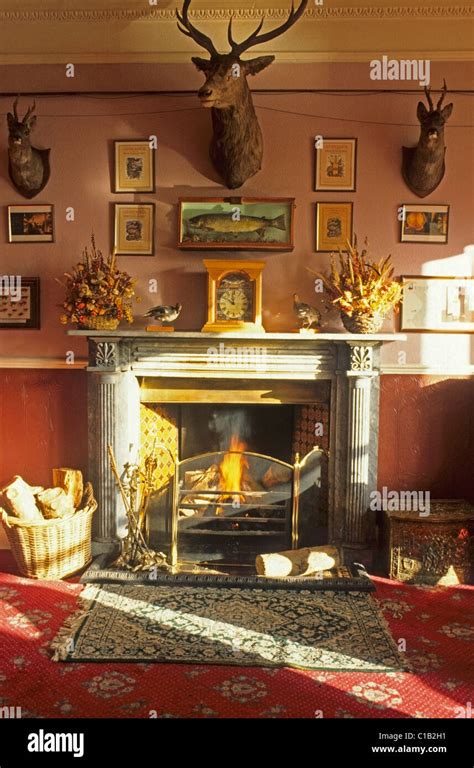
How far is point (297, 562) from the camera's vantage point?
14.7 feet

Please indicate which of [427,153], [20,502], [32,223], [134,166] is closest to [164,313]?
[134,166]

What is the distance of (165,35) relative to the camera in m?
4.69

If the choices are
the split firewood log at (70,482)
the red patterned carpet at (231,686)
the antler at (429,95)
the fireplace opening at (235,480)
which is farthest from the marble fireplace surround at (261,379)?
the antler at (429,95)

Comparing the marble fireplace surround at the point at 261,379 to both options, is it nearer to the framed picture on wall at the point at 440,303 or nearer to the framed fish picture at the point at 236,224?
the framed picture on wall at the point at 440,303

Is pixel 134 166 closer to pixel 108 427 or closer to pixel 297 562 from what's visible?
pixel 108 427

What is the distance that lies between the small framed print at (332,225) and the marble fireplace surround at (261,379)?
77 centimetres

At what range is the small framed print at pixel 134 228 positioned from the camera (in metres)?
4.80

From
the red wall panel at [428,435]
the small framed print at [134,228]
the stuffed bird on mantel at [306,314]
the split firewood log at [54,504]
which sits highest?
the small framed print at [134,228]

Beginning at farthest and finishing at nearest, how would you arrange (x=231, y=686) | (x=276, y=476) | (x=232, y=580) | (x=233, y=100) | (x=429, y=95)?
(x=276, y=476) < (x=429, y=95) < (x=232, y=580) < (x=233, y=100) < (x=231, y=686)

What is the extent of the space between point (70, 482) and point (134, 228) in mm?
2004

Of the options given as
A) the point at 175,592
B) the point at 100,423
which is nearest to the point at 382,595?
the point at 175,592
